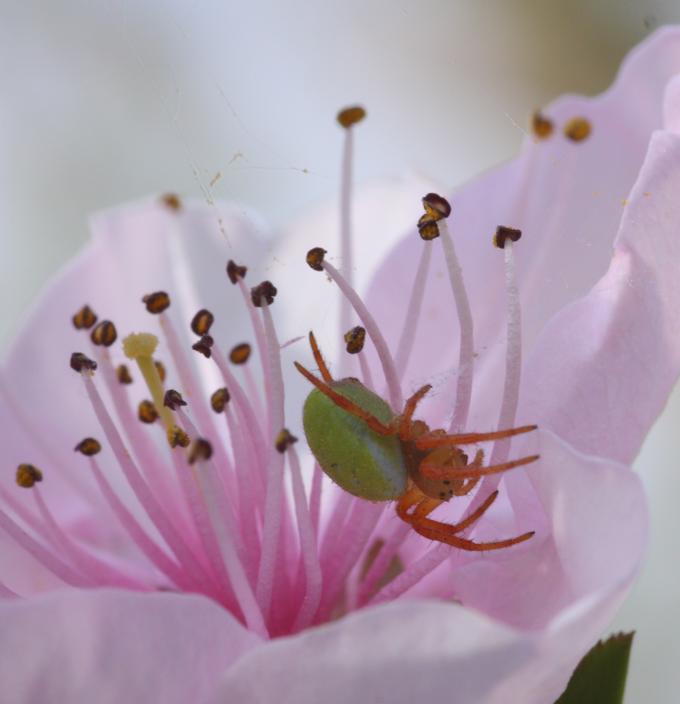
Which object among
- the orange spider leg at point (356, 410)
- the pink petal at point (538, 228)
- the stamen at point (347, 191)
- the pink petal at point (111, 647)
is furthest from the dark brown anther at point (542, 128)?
the pink petal at point (111, 647)

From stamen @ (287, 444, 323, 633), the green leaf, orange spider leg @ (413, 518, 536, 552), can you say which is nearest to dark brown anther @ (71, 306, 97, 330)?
stamen @ (287, 444, 323, 633)

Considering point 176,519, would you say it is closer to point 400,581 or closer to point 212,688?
point 400,581

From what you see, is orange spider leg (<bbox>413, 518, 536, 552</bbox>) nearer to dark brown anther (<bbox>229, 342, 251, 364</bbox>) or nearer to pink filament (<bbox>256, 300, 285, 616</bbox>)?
pink filament (<bbox>256, 300, 285, 616</bbox>)

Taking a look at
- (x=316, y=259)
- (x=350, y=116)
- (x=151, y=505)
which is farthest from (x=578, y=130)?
(x=151, y=505)

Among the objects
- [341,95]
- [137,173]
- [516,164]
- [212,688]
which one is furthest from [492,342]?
[137,173]

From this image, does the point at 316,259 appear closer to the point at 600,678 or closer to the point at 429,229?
the point at 429,229
